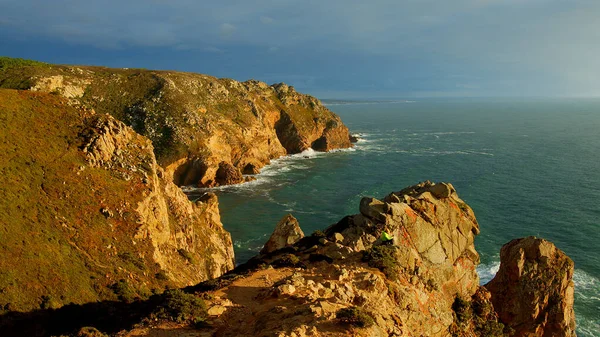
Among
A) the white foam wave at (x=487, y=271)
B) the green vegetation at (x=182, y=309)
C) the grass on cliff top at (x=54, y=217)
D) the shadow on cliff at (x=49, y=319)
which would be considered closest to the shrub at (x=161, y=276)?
the grass on cliff top at (x=54, y=217)

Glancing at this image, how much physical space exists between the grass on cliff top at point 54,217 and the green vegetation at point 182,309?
21231 millimetres

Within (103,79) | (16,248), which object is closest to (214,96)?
(103,79)

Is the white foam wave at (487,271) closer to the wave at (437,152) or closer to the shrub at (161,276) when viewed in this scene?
the shrub at (161,276)

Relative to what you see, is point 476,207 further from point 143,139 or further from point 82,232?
point 82,232

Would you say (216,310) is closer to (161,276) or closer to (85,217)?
(161,276)

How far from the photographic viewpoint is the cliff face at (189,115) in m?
103

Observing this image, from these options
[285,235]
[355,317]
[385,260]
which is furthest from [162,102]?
[355,317]

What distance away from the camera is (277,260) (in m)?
29.8

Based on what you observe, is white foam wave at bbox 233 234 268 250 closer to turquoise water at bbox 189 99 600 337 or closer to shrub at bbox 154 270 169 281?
turquoise water at bbox 189 99 600 337

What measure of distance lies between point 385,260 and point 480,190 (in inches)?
3107

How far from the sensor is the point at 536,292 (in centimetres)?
3838

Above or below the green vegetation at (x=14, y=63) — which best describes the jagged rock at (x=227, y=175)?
below

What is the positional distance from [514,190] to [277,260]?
84.0 metres

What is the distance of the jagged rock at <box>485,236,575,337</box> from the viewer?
124 ft
